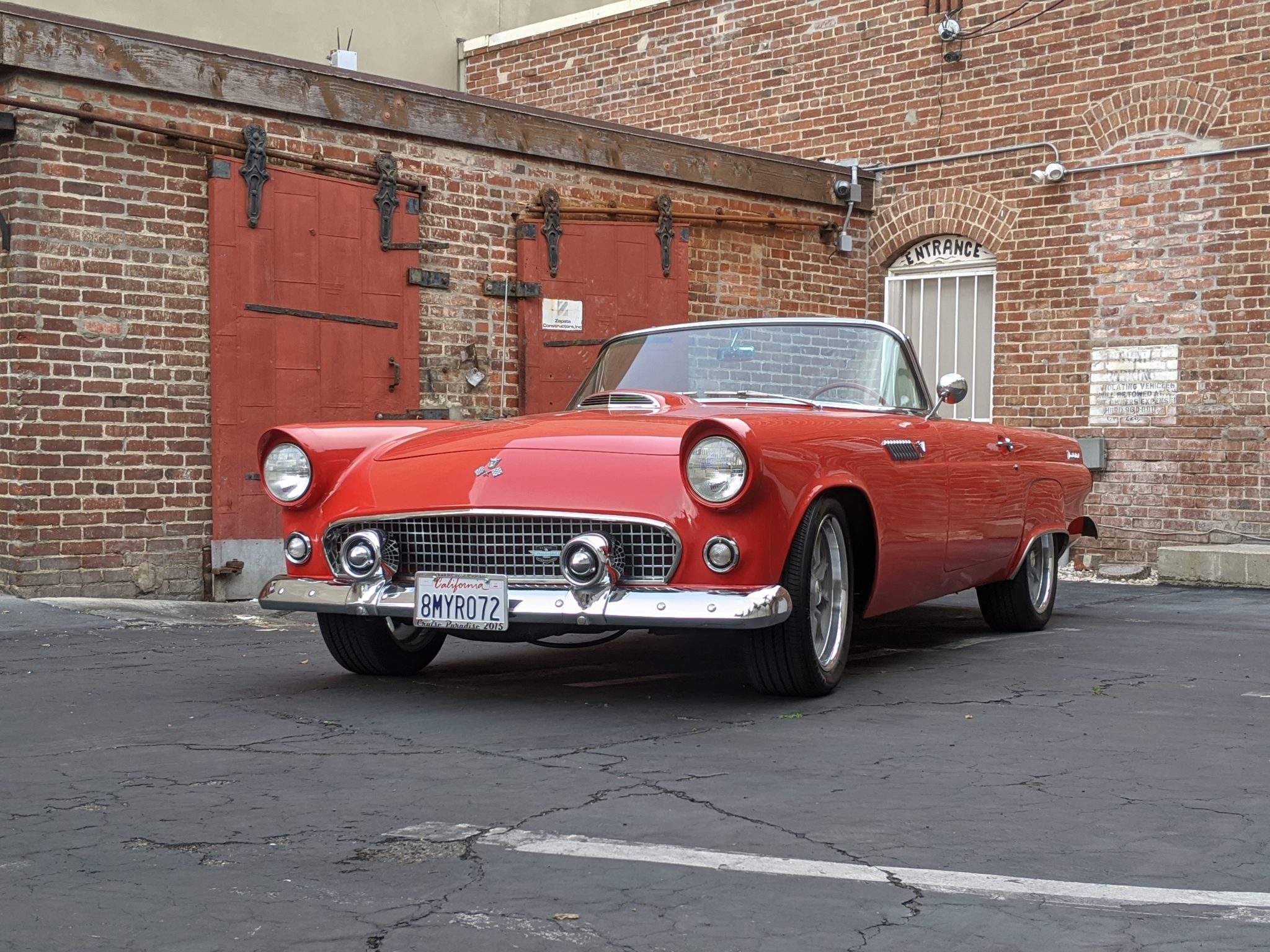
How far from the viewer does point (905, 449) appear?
5.91 m

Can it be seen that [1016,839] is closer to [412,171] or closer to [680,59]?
[412,171]

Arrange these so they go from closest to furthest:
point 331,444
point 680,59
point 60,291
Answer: point 331,444 < point 60,291 < point 680,59

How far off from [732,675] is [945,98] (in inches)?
371

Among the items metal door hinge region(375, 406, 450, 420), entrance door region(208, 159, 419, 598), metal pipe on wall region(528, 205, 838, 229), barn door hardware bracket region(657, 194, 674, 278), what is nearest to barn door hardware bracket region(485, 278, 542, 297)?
metal pipe on wall region(528, 205, 838, 229)

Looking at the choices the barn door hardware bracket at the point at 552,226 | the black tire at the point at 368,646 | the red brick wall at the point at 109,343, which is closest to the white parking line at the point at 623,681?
the black tire at the point at 368,646

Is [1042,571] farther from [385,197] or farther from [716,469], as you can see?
[385,197]

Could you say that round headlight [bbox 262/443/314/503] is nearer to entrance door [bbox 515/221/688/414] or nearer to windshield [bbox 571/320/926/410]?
windshield [bbox 571/320/926/410]

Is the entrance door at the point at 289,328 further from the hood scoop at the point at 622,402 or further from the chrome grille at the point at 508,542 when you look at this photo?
the chrome grille at the point at 508,542

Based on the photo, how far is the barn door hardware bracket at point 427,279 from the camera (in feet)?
34.5

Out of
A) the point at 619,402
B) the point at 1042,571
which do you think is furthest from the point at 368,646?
the point at 1042,571

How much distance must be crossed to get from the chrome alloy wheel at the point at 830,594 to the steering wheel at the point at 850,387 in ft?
3.57

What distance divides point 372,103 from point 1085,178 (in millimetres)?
6251

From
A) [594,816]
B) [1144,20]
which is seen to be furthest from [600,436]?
[1144,20]

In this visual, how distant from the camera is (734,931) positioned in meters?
2.80
